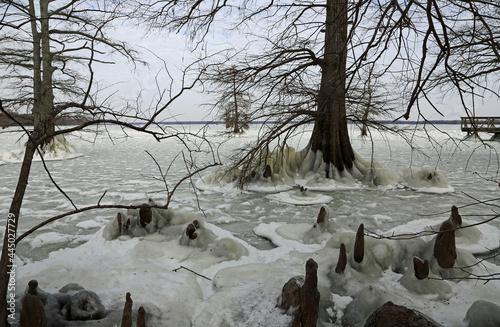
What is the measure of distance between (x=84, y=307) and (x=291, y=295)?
66.6 inches

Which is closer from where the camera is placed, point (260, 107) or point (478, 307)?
point (478, 307)

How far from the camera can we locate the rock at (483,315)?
2.41 meters

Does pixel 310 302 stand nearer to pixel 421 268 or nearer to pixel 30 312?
pixel 421 268

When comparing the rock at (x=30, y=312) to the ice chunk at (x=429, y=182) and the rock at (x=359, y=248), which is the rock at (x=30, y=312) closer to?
the rock at (x=359, y=248)

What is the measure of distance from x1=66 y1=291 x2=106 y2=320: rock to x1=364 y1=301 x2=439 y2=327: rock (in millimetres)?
2101

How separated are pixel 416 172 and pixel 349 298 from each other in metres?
6.84

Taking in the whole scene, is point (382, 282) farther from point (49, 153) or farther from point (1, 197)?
point (49, 153)

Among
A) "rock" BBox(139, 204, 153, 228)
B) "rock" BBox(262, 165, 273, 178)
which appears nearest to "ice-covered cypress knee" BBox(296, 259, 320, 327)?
"rock" BBox(139, 204, 153, 228)

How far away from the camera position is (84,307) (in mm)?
2670

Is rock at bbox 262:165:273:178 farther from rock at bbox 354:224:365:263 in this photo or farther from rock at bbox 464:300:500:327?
rock at bbox 464:300:500:327

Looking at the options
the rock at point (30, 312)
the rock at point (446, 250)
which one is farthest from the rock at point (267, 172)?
the rock at point (30, 312)

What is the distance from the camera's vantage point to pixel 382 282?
11.0 ft

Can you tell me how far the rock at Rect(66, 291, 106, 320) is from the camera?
103 inches

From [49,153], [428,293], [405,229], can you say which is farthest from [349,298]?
[49,153]
